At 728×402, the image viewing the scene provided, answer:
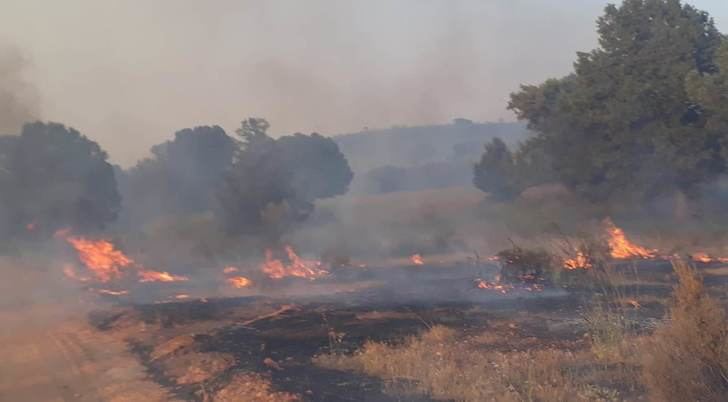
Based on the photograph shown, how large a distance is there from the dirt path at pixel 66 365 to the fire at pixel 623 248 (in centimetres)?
2293

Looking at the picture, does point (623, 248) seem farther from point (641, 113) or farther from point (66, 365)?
point (66, 365)

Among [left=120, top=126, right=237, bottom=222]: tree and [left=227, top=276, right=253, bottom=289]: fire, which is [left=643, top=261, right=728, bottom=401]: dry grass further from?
[left=120, top=126, right=237, bottom=222]: tree

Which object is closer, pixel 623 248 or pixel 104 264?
pixel 104 264

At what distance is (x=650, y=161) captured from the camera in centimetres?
3950

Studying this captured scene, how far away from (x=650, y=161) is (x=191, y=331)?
2606 centimetres

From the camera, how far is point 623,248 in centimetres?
3741

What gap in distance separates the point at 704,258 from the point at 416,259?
1366cm

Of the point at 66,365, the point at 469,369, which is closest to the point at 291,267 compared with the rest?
the point at 66,365

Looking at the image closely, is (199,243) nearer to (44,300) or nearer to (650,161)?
(44,300)

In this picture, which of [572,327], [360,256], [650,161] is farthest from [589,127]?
[572,327]

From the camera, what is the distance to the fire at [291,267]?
3509cm

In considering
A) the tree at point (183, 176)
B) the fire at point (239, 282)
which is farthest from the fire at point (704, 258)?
the tree at point (183, 176)

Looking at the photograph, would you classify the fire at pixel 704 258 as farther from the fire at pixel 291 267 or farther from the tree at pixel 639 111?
the fire at pixel 291 267

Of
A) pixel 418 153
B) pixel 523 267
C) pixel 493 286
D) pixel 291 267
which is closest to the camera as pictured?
pixel 493 286
